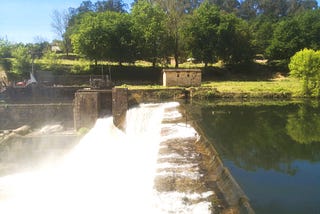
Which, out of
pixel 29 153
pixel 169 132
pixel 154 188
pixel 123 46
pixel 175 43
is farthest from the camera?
pixel 175 43

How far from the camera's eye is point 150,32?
42.8 meters

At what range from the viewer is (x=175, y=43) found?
4638cm

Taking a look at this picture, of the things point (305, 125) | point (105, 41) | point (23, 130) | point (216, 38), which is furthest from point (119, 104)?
point (216, 38)

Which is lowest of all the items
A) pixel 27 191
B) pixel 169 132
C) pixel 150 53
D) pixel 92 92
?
pixel 27 191

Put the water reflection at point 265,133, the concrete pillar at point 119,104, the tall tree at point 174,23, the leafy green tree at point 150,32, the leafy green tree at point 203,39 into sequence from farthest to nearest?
the tall tree at point 174,23 < the leafy green tree at point 203,39 < the leafy green tree at point 150,32 < the concrete pillar at point 119,104 < the water reflection at point 265,133

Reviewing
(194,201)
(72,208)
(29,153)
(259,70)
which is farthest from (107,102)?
(259,70)

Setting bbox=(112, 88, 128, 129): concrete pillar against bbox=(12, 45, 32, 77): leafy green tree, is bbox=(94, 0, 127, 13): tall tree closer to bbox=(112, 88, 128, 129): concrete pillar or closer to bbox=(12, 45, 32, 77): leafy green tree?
bbox=(12, 45, 32, 77): leafy green tree

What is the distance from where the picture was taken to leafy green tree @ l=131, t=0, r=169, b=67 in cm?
4250

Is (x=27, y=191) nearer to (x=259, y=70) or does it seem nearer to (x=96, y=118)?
(x=96, y=118)

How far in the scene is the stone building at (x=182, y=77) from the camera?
3562cm

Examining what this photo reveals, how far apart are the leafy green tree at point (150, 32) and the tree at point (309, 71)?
15.3 meters

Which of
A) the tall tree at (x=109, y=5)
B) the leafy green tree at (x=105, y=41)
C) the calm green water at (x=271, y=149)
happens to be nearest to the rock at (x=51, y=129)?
the calm green water at (x=271, y=149)

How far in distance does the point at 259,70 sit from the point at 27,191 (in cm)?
3974

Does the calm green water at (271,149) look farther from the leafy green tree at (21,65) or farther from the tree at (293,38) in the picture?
the tree at (293,38)
